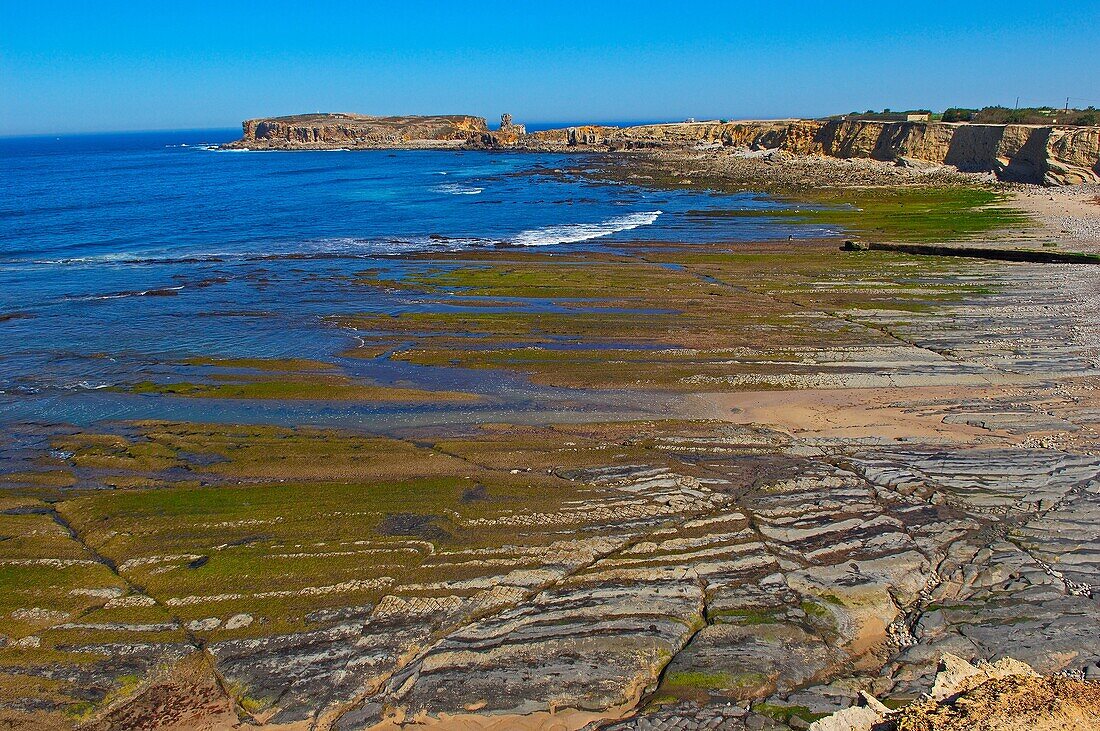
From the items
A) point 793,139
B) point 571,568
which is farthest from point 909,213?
point 793,139

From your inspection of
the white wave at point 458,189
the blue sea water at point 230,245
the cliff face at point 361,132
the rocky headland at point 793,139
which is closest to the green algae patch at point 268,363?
the blue sea water at point 230,245

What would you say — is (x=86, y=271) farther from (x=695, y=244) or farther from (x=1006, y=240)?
(x=1006, y=240)

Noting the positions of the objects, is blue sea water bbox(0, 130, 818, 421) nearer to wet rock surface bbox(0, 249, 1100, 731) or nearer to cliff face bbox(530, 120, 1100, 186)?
wet rock surface bbox(0, 249, 1100, 731)

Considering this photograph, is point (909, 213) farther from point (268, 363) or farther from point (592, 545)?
point (592, 545)

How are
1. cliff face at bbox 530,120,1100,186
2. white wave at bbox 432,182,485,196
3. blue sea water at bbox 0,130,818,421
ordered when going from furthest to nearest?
white wave at bbox 432,182,485,196 < cliff face at bbox 530,120,1100,186 < blue sea water at bbox 0,130,818,421

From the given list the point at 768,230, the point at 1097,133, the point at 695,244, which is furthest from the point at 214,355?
the point at 1097,133

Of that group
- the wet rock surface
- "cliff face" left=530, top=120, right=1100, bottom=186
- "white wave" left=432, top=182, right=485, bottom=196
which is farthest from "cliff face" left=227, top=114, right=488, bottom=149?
the wet rock surface
